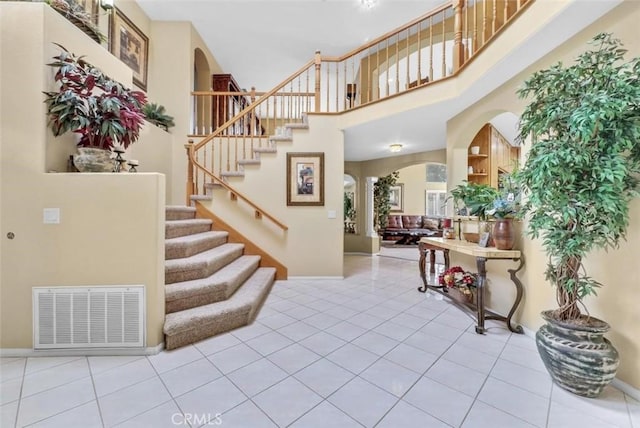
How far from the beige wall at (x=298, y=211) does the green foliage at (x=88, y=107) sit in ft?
6.90

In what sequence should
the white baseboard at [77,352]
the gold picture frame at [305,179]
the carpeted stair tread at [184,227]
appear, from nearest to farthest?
1. the white baseboard at [77,352]
2. the carpeted stair tread at [184,227]
3. the gold picture frame at [305,179]

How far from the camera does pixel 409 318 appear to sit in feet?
9.22

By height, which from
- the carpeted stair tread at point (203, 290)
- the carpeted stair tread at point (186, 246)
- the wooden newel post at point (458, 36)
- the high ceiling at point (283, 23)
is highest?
the high ceiling at point (283, 23)

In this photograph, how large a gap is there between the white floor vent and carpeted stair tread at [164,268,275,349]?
232mm

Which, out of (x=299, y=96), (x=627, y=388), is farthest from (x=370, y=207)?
(x=627, y=388)

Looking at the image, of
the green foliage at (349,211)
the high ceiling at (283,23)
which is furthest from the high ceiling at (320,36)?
the green foliage at (349,211)

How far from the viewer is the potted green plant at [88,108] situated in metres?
2.02

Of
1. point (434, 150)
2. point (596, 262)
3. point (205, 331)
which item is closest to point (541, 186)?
point (596, 262)

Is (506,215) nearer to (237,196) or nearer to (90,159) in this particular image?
(237,196)

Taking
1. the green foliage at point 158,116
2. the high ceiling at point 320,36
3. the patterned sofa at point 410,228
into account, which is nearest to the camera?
the high ceiling at point 320,36

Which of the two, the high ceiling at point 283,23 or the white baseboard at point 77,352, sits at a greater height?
the high ceiling at point 283,23

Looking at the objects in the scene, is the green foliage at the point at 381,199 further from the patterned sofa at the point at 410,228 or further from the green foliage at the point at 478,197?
the green foliage at the point at 478,197

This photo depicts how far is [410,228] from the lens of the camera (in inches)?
360

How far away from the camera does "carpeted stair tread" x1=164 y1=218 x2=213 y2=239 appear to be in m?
3.12
